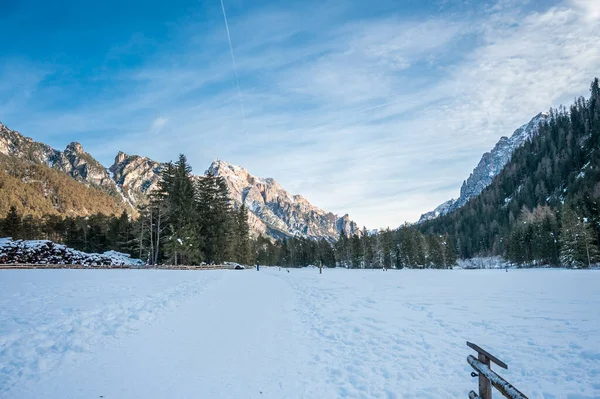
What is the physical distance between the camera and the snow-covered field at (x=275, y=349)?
17.0 ft

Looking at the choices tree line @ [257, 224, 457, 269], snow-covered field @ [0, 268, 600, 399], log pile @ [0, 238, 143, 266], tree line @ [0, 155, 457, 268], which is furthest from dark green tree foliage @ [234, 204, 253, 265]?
snow-covered field @ [0, 268, 600, 399]

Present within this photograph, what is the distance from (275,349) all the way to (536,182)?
7491 inches

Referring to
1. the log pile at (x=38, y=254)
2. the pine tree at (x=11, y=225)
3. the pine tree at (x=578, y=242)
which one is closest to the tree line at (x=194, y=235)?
the pine tree at (x=11, y=225)

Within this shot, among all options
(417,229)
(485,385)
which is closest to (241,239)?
(485,385)

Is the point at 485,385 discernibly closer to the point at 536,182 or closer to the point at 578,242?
the point at 578,242

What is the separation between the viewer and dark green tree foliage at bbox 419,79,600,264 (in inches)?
4827

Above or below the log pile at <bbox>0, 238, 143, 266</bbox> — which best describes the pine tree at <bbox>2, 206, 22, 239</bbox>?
above

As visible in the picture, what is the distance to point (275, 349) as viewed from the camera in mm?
7230

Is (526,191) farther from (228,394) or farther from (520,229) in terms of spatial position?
(228,394)

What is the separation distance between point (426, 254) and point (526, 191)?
9681 cm

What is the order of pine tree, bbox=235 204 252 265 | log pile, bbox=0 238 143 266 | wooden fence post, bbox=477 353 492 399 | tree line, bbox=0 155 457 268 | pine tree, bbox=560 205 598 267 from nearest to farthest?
wooden fence post, bbox=477 353 492 399 < log pile, bbox=0 238 143 266 < tree line, bbox=0 155 457 268 < pine tree, bbox=560 205 598 267 < pine tree, bbox=235 204 252 265

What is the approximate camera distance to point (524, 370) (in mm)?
5906

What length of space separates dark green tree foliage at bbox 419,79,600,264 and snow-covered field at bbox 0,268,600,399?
10000 centimetres

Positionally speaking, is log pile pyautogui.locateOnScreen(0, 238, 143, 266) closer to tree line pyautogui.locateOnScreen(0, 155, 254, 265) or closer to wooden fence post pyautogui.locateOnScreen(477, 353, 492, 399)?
tree line pyautogui.locateOnScreen(0, 155, 254, 265)
